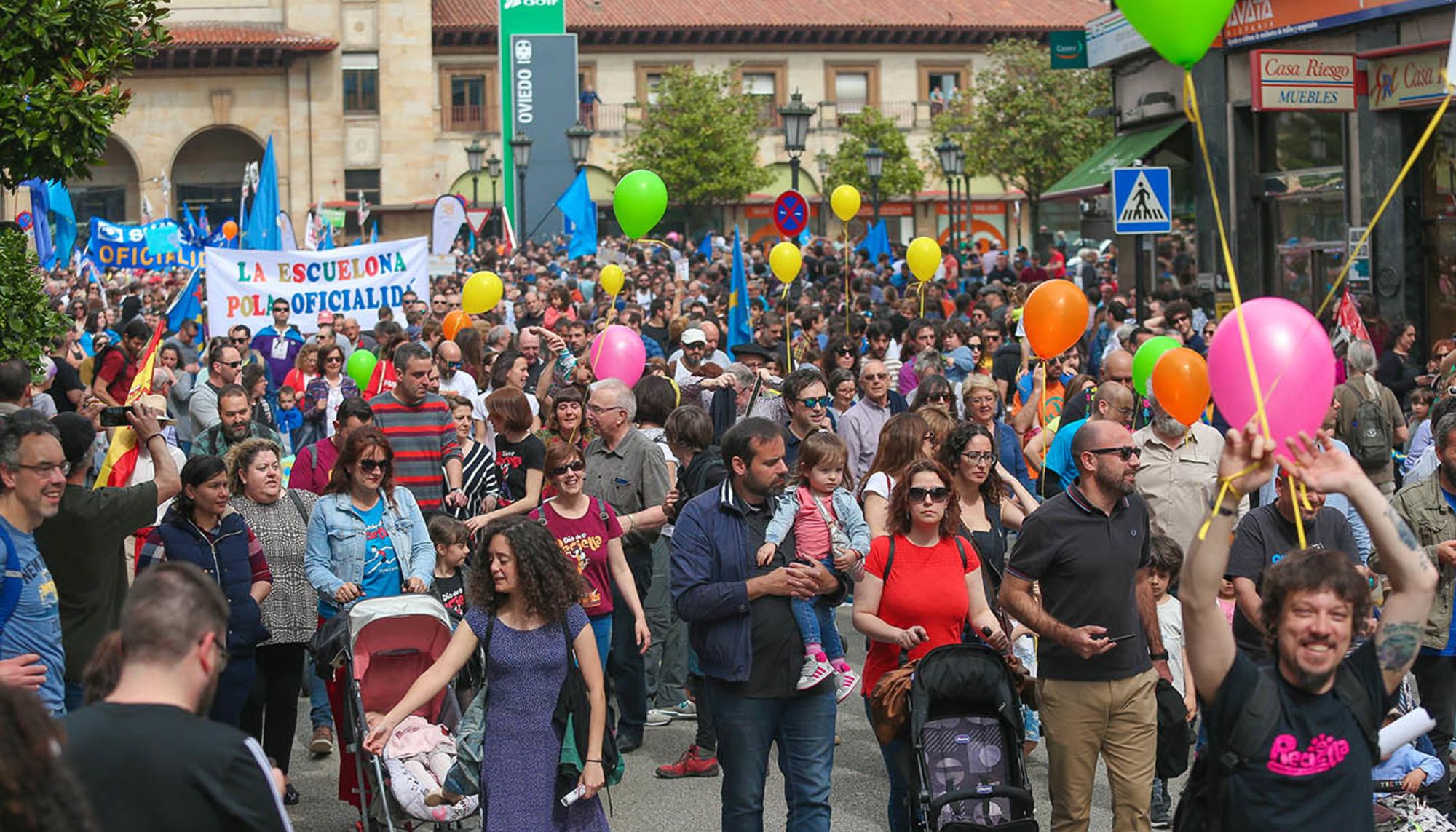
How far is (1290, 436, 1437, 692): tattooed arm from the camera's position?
409 centimetres

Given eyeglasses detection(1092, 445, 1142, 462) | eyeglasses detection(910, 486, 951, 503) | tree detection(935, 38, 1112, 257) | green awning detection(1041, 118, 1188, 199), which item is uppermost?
tree detection(935, 38, 1112, 257)

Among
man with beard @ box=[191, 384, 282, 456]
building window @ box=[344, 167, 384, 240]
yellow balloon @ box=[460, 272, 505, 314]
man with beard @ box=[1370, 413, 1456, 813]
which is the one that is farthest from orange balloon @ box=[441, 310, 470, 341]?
building window @ box=[344, 167, 384, 240]

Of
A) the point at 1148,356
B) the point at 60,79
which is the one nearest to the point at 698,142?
the point at 1148,356

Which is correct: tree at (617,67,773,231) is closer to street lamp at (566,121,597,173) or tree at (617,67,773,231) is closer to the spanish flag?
street lamp at (566,121,597,173)

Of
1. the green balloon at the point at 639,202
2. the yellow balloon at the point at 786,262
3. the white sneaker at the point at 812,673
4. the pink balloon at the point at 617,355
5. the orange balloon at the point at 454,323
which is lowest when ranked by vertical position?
the white sneaker at the point at 812,673

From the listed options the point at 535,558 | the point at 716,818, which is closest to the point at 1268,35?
the point at 716,818

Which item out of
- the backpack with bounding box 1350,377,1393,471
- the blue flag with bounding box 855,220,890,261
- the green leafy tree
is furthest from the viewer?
the blue flag with bounding box 855,220,890,261

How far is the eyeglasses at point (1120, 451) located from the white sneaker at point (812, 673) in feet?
3.90

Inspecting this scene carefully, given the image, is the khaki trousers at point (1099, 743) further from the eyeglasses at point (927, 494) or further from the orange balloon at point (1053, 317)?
the orange balloon at point (1053, 317)

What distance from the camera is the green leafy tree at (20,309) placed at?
9.04 m

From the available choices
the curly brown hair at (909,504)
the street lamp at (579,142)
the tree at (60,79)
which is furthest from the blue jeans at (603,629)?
the street lamp at (579,142)

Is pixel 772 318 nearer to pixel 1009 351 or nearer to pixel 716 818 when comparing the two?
pixel 1009 351

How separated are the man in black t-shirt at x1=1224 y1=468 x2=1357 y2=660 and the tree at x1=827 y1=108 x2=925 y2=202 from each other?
4944cm

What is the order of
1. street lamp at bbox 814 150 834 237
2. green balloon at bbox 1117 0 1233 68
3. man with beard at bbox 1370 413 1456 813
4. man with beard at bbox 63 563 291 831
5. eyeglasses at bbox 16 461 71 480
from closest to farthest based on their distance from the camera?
man with beard at bbox 63 563 291 831 → green balloon at bbox 1117 0 1233 68 → eyeglasses at bbox 16 461 71 480 → man with beard at bbox 1370 413 1456 813 → street lamp at bbox 814 150 834 237
